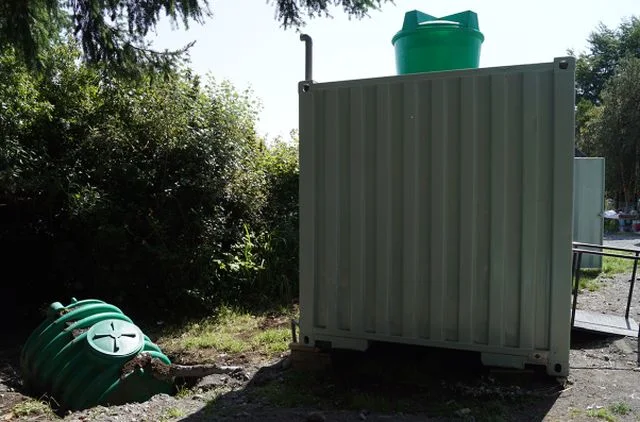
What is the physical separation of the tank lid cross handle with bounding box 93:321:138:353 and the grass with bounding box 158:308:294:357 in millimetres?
1281

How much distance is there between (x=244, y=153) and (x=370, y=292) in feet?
15.9

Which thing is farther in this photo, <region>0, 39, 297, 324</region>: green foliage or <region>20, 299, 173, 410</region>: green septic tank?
<region>0, 39, 297, 324</region>: green foliage

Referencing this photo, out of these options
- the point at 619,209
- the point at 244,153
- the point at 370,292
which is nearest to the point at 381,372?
the point at 370,292

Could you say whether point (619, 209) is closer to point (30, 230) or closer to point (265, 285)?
point (265, 285)

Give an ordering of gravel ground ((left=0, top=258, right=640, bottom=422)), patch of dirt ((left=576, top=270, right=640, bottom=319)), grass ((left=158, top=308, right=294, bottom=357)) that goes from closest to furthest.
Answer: gravel ground ((left=0, top=258, right=640, bottom=422)) < grass ((left=158, top=308, right=294, bottom=357)) < patch of dirt ((left=576, top=270, right=640, bottom=319))

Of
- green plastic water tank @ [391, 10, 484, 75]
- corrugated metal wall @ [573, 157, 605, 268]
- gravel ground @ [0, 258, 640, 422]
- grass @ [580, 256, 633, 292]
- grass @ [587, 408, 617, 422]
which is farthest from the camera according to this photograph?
corrugated metal wall @ [573, 157, 605, 268]

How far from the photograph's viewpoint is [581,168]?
29.4 feet

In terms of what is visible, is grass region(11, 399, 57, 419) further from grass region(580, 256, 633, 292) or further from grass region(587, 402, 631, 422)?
grass region(580, 256, 633, 292)

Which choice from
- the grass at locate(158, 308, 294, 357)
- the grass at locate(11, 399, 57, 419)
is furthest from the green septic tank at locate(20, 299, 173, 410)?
the grass at locate(158, 308, 294, 357)

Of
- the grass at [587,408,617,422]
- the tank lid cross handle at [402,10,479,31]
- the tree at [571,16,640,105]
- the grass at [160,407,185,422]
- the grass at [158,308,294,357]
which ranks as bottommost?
the grass at [158,308,294,357]

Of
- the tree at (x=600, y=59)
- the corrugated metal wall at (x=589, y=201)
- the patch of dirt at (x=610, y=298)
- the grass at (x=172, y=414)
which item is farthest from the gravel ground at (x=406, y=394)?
the tree at (x=600, y=59)

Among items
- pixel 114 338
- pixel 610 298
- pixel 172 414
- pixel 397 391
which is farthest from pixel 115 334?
pixel 610 298

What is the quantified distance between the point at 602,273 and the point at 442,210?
254 inches

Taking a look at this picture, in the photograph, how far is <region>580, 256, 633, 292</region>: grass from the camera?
793cm
